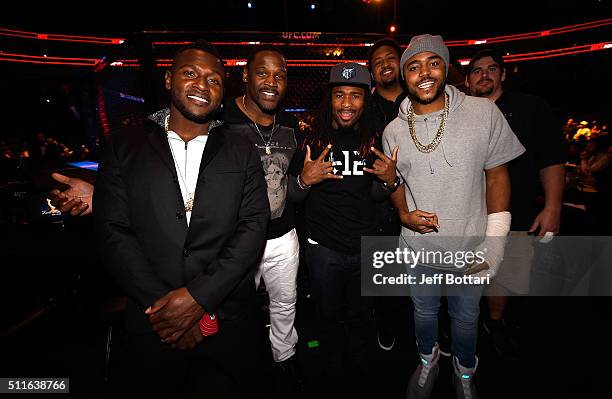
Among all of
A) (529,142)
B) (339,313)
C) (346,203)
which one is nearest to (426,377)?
(339,313)

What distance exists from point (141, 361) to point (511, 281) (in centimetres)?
313

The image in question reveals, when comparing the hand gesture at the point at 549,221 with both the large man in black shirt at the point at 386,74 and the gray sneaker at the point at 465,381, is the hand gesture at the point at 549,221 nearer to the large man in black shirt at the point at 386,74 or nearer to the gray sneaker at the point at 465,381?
the gray sneaker at the point at 465,381

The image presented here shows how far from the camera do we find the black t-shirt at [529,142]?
2.45 metres

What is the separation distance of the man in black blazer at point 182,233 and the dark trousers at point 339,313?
2.51 feet

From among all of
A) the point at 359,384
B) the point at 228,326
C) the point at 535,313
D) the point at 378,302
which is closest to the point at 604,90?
the point at 535,313

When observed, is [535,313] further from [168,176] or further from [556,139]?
[168,176]

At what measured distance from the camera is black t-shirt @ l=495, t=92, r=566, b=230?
2445 millimetres

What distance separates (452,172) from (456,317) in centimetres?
104

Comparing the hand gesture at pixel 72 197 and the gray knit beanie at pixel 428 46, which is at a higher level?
the gray knit beanie at pixel 428 46

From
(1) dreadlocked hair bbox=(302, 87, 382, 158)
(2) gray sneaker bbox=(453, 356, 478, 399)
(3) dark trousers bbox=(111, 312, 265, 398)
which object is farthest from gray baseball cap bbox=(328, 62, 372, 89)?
(2) gray sneaker bbox=(453, 356, 478, 399)

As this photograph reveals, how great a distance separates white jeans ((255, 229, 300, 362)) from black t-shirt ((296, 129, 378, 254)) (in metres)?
0.27

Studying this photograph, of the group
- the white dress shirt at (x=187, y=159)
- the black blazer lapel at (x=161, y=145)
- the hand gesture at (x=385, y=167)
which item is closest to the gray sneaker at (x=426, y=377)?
the hand gesture at (x=385, y=167)

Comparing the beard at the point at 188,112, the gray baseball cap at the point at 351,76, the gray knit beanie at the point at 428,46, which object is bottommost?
the beard at the point at 188,112

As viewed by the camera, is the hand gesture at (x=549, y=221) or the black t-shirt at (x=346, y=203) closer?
the black t-shirt at (x=346, y=203)
